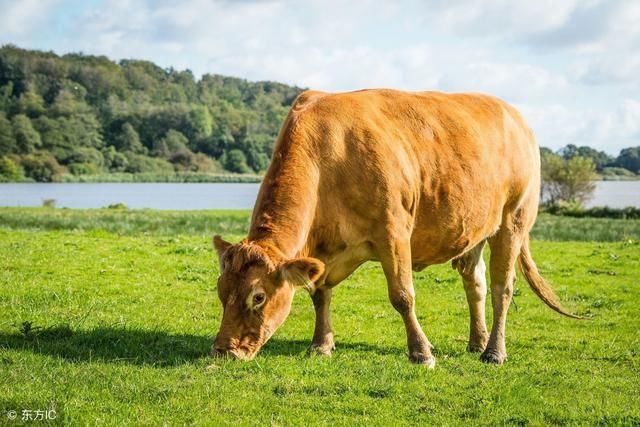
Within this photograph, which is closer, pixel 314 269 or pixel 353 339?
pixel 314 269

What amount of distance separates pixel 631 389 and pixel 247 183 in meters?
141

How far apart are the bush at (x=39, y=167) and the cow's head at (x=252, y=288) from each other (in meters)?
125

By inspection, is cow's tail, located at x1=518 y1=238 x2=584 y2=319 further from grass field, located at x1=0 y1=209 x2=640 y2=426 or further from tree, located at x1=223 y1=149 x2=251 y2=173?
tree, located at x1=223 y1=149 x2=251 y2=173

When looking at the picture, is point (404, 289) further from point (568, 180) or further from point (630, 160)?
point (630, 160)

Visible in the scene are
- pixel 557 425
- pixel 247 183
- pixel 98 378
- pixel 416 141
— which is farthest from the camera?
pixel 247 183

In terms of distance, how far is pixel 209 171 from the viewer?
154 meters

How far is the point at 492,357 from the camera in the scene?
910 centimetres

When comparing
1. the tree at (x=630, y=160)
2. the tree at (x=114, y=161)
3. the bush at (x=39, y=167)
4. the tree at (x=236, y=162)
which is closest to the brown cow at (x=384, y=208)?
the bush at (x=39, y=167)

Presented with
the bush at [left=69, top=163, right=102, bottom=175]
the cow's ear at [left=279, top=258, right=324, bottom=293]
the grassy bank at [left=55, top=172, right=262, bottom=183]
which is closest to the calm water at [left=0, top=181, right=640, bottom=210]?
the grassy bank at [left=55, top=172, right=262, bottom=183]

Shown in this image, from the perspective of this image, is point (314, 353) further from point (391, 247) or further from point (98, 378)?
point (98, 378)

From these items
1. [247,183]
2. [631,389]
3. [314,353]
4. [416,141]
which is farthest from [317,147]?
[247,183]

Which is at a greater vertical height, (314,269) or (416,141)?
(416,141)

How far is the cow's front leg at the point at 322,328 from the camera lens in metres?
9.01

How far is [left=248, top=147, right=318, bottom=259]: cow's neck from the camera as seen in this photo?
750 cm
